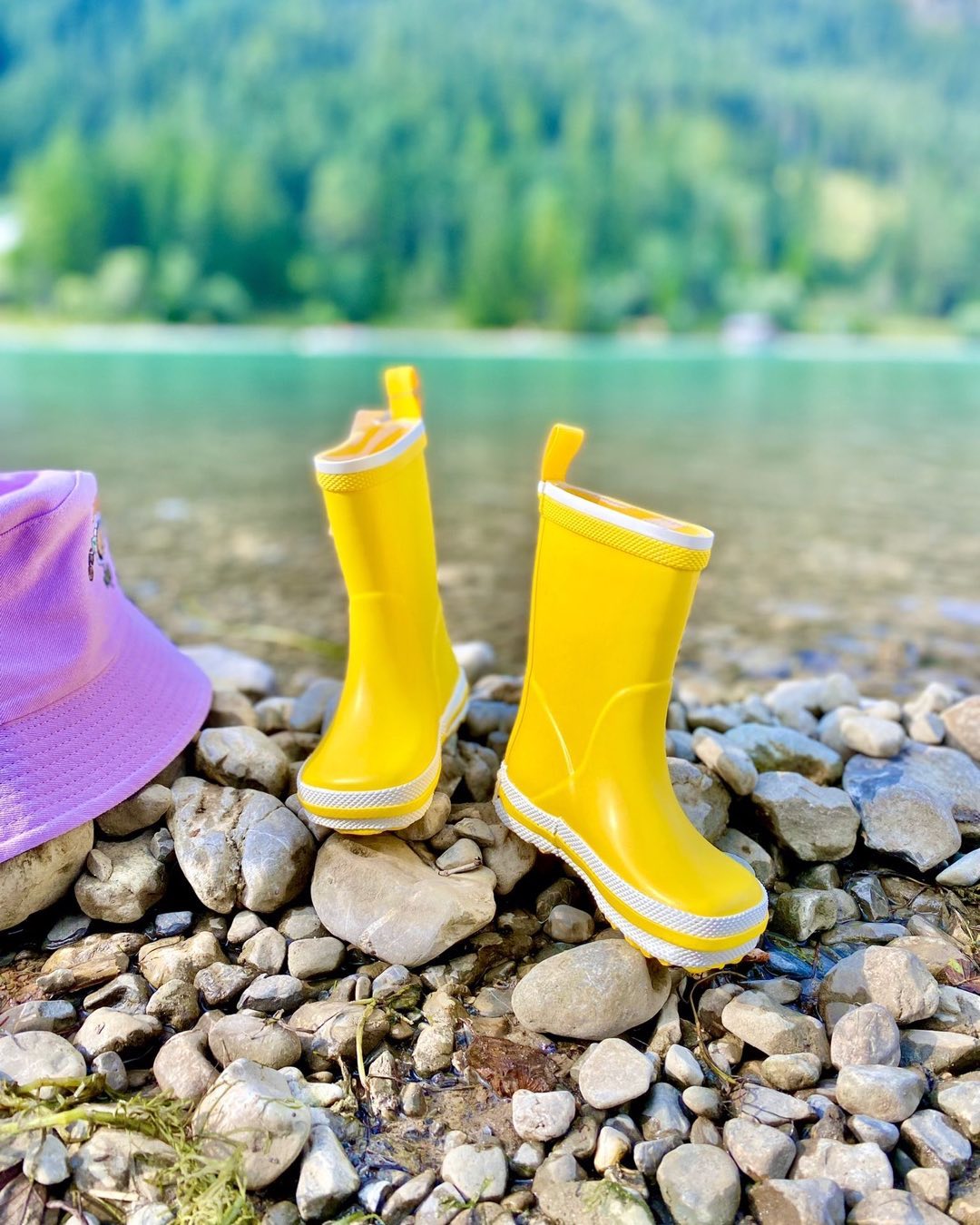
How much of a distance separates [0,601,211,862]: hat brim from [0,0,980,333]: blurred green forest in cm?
4609

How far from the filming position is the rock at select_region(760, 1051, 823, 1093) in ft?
4.38

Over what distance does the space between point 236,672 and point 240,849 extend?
102 cm

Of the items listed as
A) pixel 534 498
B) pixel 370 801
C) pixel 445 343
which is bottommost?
pixel 445 343

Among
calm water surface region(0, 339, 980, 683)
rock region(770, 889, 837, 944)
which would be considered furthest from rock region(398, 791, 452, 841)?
calm water surface region(0, 339, 980, 683)

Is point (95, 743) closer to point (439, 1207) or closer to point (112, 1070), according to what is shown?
point (112, 1070)

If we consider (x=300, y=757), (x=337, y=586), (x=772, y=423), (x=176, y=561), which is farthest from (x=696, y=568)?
(x=772, y=423)

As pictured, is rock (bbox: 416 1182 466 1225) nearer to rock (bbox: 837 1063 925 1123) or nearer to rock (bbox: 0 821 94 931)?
rock (bbox: 837 1063 925 1123)

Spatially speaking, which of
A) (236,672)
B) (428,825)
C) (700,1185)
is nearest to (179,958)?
(428,825)

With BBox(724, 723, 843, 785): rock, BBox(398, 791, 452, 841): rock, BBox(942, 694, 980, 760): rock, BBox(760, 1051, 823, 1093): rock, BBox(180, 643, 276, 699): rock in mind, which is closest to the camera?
BBox(760, 1051, 823, 1093): rock

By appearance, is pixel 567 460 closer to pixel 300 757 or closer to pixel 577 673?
pixel 577 673

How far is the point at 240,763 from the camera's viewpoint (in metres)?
1.79

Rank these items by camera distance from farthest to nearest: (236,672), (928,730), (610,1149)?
(236,672), (928,730), (610,1149)

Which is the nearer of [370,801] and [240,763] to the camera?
[370,801]

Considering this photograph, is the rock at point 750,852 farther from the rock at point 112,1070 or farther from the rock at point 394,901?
the rock at point 112,1070
